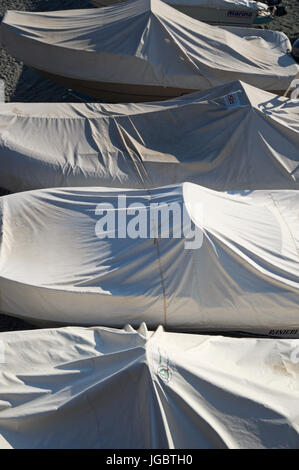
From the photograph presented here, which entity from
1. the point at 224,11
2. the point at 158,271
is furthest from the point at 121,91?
the point at 158,271

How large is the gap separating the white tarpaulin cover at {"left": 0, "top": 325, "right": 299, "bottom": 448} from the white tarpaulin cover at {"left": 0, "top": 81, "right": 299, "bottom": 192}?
241 cm

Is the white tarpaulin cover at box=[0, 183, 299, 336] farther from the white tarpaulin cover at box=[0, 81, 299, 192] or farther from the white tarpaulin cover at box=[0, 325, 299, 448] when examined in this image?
the white tarpaulin cover at box=[0, 81, 299, 192]

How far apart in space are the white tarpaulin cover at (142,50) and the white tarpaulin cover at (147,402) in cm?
452

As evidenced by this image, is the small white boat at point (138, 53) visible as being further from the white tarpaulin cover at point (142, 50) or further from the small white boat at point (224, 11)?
the small white boat at point (224, 11)

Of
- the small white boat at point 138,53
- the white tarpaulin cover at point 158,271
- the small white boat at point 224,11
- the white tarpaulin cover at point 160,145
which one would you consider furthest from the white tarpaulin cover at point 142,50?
the white tarpaulin cover at point 158,271

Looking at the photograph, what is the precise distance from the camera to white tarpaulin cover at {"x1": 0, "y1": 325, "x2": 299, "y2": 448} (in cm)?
305

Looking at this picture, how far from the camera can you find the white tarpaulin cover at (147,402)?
3.05 metres

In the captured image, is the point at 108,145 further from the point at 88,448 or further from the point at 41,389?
the point at 88,448

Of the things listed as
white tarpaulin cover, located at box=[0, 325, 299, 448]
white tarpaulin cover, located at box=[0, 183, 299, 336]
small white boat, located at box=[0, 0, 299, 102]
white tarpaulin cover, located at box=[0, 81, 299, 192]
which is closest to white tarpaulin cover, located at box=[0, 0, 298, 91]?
small white boat, located at box=[0, 0, 299, 102]

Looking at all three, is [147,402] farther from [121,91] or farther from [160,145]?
[121,91]

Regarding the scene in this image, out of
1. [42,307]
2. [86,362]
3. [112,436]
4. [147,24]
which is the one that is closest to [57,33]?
[147,24]

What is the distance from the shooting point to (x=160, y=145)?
5.56 meters

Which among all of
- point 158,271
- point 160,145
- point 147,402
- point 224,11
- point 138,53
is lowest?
point 147,402

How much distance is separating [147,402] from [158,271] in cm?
133
